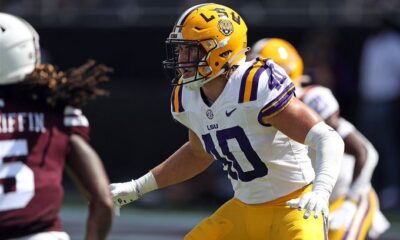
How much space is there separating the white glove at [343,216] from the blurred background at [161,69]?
3.69 m

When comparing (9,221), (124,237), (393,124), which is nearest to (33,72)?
(9,221)

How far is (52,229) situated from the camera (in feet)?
13.2

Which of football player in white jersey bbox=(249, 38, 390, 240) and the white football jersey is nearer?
the white football jersey

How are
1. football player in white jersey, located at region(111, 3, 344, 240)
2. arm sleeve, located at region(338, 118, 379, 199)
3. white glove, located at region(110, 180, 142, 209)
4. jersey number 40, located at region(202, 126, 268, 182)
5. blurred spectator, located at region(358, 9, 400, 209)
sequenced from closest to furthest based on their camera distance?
football player in white jersey, located at region(111, 3, 344, 240) → jersey number 40, located at region(202, 126, 268, 182) → white glove, located at region(110, 180, 142, 209) → arm sleeve, located at region(338, 118, 379, 199) → blurred spectator, located at region(358, 9, 400, 209)

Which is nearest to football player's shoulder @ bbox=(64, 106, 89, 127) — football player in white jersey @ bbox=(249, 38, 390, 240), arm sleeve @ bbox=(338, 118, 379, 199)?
football player in white jersey @ bbox=(249, 38, 390, 240)

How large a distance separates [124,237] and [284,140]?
14.7 ft

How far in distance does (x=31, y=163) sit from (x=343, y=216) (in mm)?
2558

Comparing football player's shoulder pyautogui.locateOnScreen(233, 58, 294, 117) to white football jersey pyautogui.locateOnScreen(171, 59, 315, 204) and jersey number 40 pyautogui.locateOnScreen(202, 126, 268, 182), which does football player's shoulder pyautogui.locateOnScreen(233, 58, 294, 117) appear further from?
jersey number 40 pyautogui.locateOnScreen(202, 126, 268, 182)

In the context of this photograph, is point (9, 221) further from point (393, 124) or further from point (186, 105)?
point (393, 124)

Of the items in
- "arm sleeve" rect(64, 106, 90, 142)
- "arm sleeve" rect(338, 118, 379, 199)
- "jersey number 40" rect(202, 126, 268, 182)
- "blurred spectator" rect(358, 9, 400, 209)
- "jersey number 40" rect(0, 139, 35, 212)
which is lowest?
"blurred spectator" rect(358, 9, 400, 209)

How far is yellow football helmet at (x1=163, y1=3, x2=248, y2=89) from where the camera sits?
4723 mm

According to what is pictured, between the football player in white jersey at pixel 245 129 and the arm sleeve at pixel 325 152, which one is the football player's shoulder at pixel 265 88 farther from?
the arm sleeve at pixel 325 152

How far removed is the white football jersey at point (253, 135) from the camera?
4.53m

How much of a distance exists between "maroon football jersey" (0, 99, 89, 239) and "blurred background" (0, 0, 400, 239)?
18.4 feet
